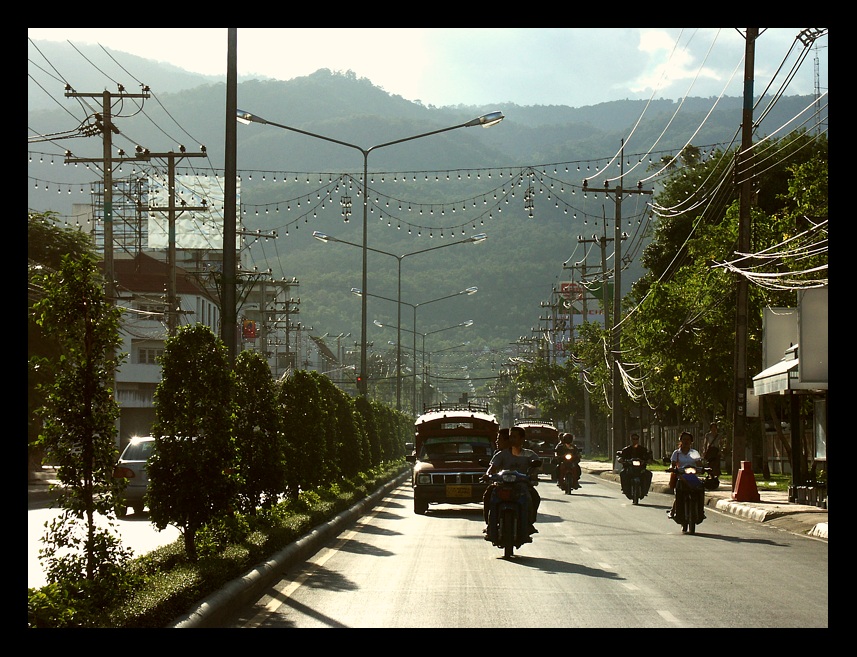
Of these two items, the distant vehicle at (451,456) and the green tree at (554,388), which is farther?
the green tree at (554,388)

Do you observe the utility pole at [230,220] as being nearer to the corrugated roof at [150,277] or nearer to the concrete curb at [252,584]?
the concrete curb at [252,584]

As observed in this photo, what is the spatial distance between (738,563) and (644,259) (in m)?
47.4

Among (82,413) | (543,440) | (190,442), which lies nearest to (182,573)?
(190,442)

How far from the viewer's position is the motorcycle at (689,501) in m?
21.6

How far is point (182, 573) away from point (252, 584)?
2.96ft

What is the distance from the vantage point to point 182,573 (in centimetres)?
1168

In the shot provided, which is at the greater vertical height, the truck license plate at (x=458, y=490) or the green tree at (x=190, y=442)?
the green tree at (x=190, y=442)

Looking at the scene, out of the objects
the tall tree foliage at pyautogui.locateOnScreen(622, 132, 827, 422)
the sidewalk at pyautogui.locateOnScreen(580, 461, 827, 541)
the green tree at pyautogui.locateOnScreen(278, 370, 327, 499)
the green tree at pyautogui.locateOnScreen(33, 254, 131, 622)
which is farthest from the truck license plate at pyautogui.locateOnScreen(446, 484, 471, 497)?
the green tree at pyautogui.locateOnScreen(33, 254, 131, 622)

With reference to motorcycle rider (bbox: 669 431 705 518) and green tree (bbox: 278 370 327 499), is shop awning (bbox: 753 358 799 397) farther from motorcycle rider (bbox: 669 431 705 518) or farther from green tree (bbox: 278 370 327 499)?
green tree (bbox: 278 370 327 499)

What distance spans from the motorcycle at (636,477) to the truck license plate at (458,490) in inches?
261

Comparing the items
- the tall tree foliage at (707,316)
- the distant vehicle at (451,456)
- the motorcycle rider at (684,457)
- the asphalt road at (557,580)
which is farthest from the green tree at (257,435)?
the tall tree foliage at (707,316)

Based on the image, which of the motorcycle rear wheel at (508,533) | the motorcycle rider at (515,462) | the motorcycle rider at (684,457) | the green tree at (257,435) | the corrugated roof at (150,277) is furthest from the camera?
the corrugated roof at (150,277)
